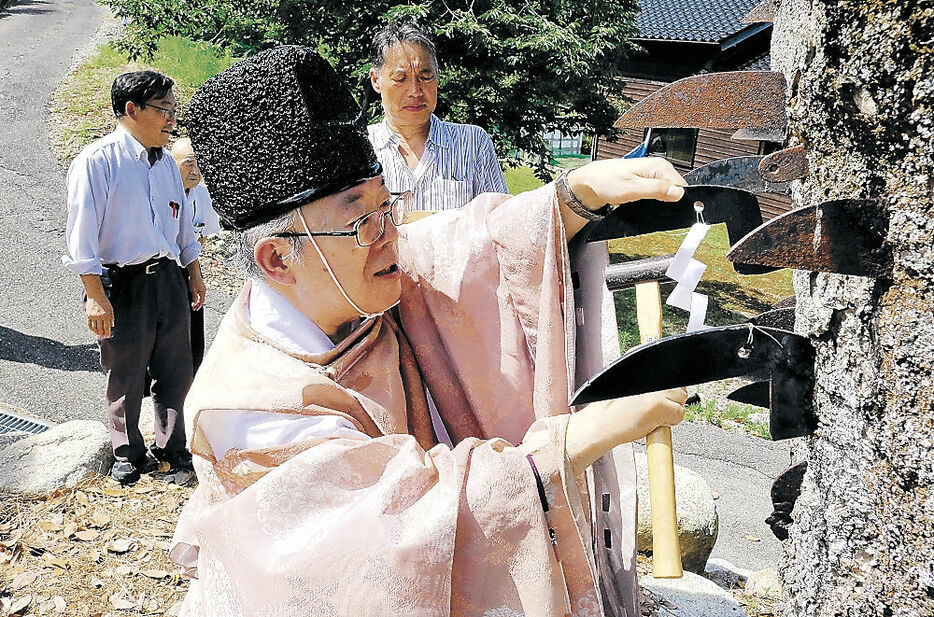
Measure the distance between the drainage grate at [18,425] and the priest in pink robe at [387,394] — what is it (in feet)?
12.8

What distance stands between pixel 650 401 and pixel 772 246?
0.39 m

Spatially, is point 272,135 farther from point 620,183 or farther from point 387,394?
point 620,183

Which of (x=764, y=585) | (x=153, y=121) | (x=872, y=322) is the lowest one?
(x=764, y=585)

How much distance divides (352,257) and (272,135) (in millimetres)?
322

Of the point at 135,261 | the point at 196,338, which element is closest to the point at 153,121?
the point at 135,261

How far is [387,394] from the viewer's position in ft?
6.22

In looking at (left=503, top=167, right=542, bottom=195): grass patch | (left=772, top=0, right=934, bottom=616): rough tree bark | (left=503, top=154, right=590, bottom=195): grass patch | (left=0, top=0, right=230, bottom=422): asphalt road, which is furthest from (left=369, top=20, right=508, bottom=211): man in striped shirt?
(left=503, top=167, right=542, bottom=195): grass patch

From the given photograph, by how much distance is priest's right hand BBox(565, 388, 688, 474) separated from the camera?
143 cm

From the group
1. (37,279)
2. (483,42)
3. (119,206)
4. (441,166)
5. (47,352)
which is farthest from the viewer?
(37,279)

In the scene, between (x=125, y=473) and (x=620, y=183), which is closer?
(x=620, y=183)

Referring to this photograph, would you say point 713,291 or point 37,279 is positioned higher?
point 37,279

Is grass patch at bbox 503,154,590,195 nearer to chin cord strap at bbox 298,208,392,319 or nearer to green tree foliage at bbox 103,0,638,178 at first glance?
green tree foliage at bbox 103,0,638,178

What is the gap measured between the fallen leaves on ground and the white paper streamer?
3019 millimetres

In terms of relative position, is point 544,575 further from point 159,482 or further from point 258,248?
point 159,482
